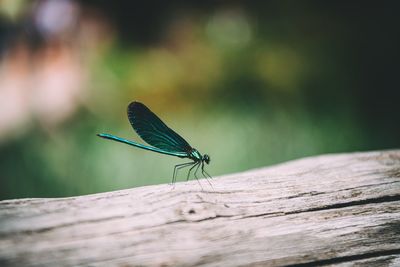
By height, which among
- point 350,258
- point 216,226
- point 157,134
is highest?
point 157,134

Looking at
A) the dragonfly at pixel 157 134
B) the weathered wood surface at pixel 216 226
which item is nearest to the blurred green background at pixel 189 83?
the dragonfly at pixel 157 134

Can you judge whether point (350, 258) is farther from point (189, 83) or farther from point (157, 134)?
point (189, 83)

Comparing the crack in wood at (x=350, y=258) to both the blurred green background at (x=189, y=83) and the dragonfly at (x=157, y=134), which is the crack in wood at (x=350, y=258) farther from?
the blurred green background at (x=189, y=83)

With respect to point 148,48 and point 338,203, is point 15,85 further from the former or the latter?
point 338,203

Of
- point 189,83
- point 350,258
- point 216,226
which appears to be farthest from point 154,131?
point 189,83

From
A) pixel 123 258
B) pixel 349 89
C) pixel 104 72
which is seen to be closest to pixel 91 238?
pixel 123 258

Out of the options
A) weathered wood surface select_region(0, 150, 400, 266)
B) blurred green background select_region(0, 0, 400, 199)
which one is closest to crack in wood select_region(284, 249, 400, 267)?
weathered wood surface select_region(0, 150, 400, 266)
